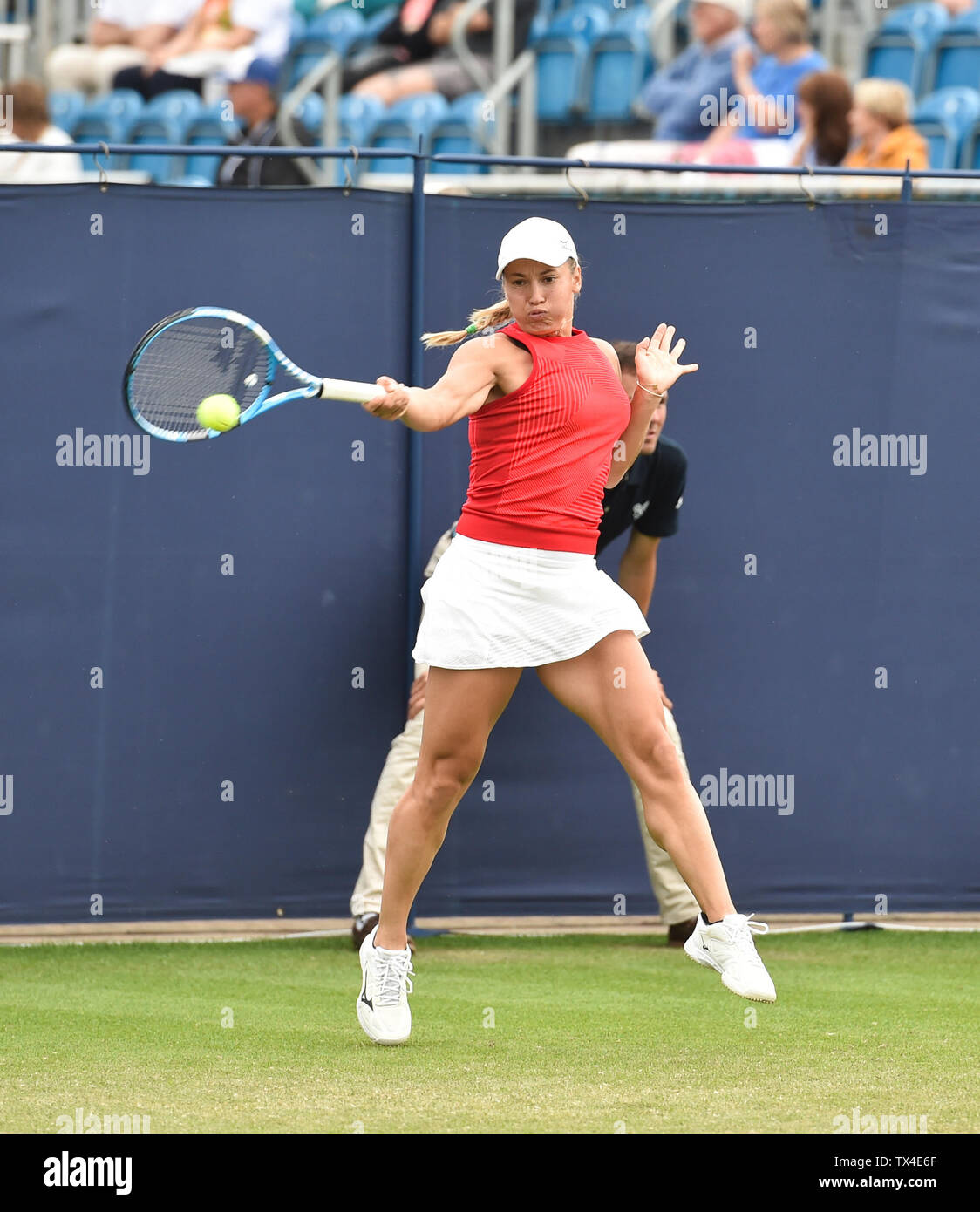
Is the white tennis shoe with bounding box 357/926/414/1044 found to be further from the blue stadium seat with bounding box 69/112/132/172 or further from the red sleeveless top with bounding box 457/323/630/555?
the blue stadium seat with bounding box 69/112/132/172

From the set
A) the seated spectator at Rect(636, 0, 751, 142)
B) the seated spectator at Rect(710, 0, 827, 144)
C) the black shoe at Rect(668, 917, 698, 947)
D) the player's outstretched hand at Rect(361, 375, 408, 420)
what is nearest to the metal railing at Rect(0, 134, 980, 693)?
the black shoe at Rect(668, 917, 698, 947)

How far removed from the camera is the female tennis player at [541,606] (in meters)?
4.46

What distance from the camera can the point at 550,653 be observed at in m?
4.48

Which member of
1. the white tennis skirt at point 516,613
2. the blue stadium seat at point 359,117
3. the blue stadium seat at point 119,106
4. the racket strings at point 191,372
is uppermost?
the blue stadium seat at point 119,106

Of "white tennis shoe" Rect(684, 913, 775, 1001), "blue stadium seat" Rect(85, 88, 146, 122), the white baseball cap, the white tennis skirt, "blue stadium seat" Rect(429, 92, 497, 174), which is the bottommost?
"white tennis shoe" Rect(684, 913, 775, 1001)

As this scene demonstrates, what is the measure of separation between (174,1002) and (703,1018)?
152cm

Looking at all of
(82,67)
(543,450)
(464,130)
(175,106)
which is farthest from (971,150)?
(82,67)

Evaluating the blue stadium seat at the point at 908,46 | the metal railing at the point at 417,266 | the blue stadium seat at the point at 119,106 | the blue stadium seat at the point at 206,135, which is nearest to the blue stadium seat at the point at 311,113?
the blue stadium seat at the point at 206,135

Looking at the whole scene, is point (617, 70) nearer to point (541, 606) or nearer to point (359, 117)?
point (359, 117)

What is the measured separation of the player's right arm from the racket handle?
0.01m

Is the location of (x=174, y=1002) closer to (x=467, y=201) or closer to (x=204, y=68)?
(x=467, y=201)

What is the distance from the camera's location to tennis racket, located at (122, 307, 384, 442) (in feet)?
14.1

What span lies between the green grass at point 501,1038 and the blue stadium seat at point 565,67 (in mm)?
6264

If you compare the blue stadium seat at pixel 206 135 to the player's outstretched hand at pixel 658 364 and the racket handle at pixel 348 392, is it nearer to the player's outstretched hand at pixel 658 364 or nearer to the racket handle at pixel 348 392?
the player's outstretched hand at pixel 658 364
